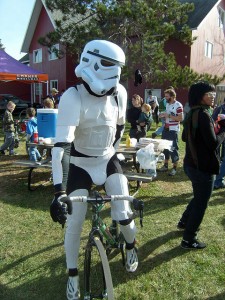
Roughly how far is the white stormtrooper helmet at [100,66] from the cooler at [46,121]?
158 inches

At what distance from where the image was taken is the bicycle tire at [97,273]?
7.24ft

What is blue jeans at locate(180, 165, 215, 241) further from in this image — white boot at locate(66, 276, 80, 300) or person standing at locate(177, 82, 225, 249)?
white boot at locate(66, 276, 80, 300)

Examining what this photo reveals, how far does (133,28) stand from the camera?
1368 cm

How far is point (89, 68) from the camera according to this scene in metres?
2.50

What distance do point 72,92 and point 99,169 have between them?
720 millimetres

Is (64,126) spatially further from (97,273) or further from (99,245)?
(97,273)

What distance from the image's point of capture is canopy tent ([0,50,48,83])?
1259 centimetres

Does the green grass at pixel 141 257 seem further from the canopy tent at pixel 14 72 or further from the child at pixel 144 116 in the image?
the canopy tent at pixel 14 72

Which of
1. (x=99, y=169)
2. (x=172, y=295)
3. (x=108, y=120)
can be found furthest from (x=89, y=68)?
(x=172, y=295)

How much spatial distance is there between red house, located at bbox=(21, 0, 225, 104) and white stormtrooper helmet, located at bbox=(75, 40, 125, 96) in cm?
1573

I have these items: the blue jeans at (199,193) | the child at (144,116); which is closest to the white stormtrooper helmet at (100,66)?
the blue jeans at (199,193)

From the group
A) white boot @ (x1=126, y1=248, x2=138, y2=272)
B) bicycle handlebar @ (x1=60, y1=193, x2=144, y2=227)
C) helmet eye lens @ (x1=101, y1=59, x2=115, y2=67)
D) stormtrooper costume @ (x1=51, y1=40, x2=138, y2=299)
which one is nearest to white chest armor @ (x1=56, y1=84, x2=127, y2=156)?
stormtrooper costume @ (x1=51, y1=40, x2=138, y2=299)

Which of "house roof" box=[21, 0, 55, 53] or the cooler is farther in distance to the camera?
"house roof" box=[21, 0, 55, 53]

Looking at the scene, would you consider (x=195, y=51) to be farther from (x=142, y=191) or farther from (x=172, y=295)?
(x=172, y=295)
